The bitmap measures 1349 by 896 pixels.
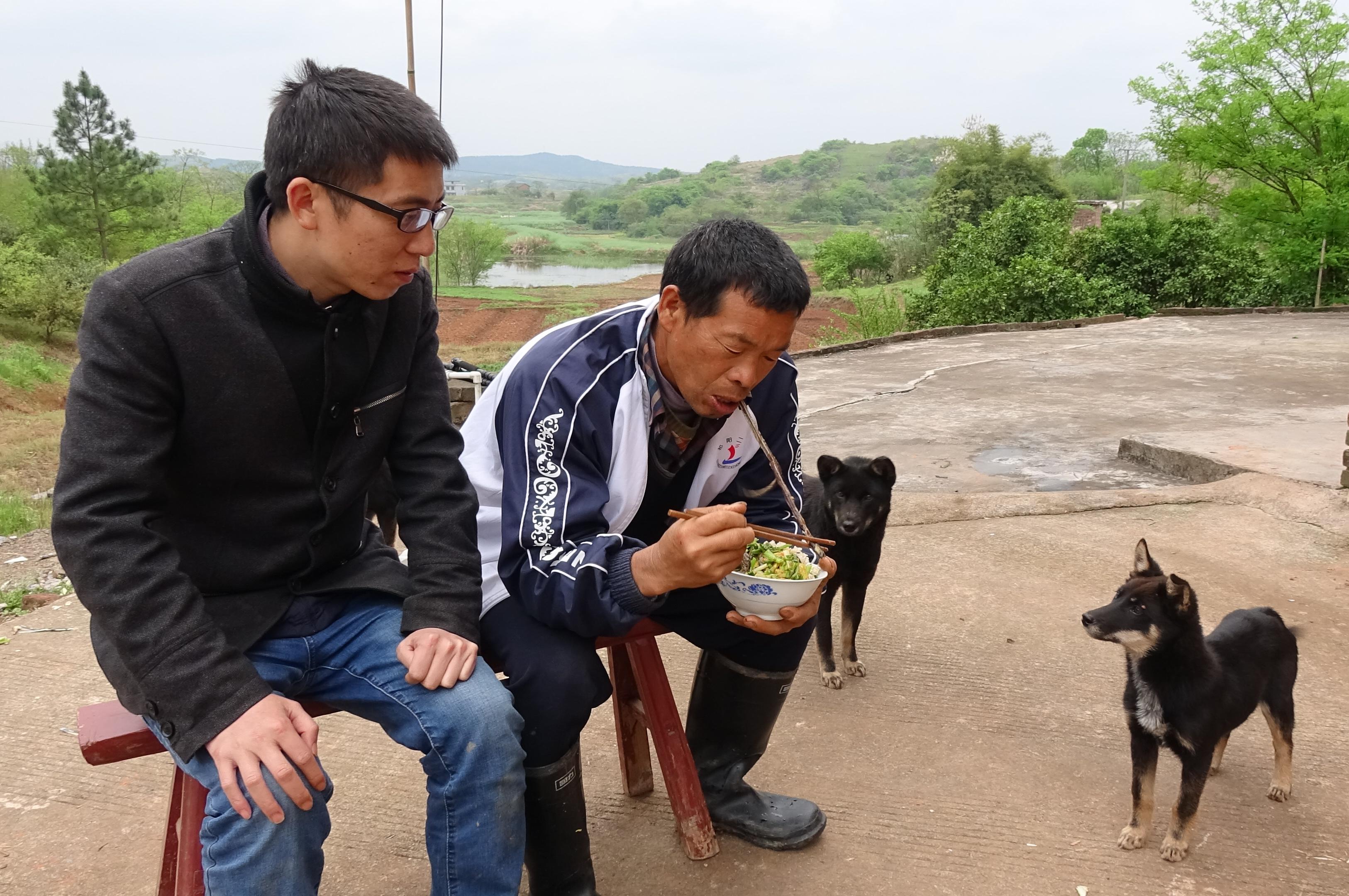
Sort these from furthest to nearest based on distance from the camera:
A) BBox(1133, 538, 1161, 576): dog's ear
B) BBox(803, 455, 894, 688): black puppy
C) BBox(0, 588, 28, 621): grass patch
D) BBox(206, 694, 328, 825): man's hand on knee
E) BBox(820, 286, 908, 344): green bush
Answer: BBox(820, 286, 908, 344): green bush → BBox(0, 588, 28, 621): grass patch → BBox(803, 455, 894, 688): black puppy → BBox(1133, 538, 1161, 576): dog's ear → BBox(206, 694, 328, 825): man's hand on knee

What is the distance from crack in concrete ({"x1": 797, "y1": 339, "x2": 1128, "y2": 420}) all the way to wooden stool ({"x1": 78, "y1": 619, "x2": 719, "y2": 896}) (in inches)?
264

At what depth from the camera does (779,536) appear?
222cm

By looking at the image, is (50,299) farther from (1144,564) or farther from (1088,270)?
(1144,564)

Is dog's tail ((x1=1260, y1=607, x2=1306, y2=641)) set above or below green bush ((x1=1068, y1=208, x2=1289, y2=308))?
below

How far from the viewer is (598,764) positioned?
3.19 meters

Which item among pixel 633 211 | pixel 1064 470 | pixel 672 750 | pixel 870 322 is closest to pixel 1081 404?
pixel 1064 470

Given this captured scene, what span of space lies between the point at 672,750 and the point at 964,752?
1106mm

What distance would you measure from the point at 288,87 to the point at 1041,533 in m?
4.34

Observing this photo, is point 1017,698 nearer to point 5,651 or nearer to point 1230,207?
point 5,651

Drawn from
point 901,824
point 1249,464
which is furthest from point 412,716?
point 1249,464

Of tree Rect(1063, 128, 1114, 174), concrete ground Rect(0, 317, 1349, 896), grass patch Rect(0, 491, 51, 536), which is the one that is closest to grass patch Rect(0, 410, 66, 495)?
grass patch Rect(0, 491, 51, 536)

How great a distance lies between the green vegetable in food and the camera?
227cm

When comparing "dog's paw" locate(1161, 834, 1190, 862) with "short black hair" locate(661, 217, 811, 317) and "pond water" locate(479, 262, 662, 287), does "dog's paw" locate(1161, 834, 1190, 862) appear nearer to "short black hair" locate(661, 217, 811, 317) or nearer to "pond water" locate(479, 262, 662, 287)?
"short black hair" locate(661, 217, 811, 317)

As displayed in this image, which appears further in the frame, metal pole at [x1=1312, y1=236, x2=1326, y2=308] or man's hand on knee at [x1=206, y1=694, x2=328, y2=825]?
metal pole at [x1=1312, y1=236, x2=1326, y2=308]
